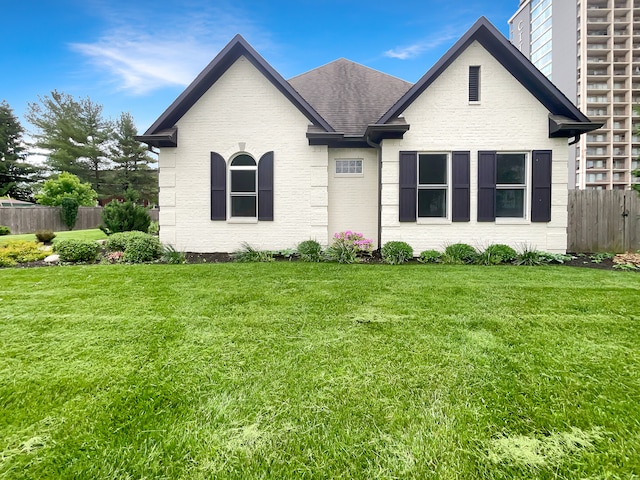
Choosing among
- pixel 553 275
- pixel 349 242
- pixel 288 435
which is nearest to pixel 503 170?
pixel 553 275

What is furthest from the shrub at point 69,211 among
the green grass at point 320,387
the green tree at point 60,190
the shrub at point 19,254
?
the green grass at point 320,387

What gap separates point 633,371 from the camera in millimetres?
2664

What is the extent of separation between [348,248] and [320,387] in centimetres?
606

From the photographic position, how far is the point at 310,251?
834 centimetres

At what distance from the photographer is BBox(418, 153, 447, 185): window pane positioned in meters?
8.79

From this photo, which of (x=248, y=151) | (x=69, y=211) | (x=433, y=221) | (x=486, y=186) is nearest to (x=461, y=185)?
(x=486, y=186)

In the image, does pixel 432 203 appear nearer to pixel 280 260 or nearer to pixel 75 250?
pixel 280 260

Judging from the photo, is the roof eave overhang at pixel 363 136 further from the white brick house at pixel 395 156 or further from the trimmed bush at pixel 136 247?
the trimmed bush at pixel 136 247

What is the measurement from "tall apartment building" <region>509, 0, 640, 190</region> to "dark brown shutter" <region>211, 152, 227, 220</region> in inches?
1981

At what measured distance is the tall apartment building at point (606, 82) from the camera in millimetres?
42500

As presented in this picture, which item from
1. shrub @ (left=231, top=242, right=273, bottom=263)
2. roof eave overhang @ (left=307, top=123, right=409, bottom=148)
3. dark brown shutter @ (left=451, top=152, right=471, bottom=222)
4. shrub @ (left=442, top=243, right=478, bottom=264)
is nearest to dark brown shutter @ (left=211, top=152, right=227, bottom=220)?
shrub @ (left=231, top=242, right=273, bottom=263)

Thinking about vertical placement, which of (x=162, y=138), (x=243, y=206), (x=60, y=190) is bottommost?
(x=243, y=206)

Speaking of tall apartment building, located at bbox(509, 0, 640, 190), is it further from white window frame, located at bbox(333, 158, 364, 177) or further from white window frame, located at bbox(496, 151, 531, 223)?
white window frame, located at bbox(333, 158, 364, 177)

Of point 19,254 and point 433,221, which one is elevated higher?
point 433,221
